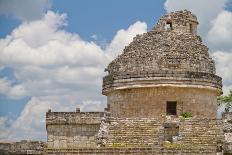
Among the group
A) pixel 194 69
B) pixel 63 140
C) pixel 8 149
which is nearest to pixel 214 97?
pixel 194 69

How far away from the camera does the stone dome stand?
2453 centimetres

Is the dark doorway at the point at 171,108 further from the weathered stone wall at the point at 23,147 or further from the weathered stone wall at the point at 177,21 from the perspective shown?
the weathered stone wall at the point at 23,147

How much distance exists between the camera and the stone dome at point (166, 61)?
24531mm

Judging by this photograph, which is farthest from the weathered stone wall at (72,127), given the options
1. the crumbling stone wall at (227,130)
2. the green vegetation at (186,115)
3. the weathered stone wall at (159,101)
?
the crumbling stone wall at (227,130)

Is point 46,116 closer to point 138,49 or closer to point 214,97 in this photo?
point 138,49

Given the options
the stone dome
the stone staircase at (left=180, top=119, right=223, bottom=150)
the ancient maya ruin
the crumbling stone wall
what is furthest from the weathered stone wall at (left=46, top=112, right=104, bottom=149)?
the crumbling stone wall

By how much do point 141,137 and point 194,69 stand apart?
4746 millimetres

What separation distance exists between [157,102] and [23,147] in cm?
633

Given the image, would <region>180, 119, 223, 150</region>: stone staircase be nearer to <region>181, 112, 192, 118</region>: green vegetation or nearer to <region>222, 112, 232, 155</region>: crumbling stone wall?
<region>222, 112, 232, 155</region>: crumbling stone wall

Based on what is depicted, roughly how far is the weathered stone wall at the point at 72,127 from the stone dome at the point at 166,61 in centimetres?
160

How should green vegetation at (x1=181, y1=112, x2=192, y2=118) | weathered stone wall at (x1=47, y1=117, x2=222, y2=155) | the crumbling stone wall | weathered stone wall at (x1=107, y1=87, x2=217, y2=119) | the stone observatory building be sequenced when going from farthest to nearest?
1. weathered stone wall at (x1=107, y1=87, x2=217, y2=119)
2. green vegetation at (x1=181, y1=112, x2=192, y2=118)
3. the stone observatory building
4. the crumbling stone wall
5. weathered stone wall at (x1=47, y1=117, x2=222, y2=155)

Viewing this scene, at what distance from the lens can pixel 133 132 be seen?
22438 millimetres

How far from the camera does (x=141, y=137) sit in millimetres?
22078

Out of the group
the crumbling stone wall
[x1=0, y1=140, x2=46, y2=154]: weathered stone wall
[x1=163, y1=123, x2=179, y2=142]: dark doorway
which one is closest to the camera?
the crumbling stone wall
